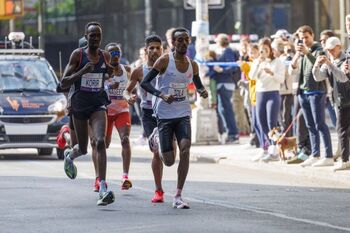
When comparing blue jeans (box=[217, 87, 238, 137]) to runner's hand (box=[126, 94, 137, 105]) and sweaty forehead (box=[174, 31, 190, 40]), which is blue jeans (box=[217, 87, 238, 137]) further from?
sweaty forehead (box=[174, 31, 190, 40])

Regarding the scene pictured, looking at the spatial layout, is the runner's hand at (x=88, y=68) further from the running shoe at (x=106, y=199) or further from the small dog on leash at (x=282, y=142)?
the small dog on leash at (x=282, y=142)

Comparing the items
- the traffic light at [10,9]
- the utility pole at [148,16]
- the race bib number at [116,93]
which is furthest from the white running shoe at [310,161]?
the utility pole at [148,16]

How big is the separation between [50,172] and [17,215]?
5881mm

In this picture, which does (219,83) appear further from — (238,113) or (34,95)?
(34,95)

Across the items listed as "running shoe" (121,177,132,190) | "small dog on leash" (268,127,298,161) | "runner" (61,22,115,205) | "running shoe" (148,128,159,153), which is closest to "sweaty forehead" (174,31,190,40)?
"runner" (61,22,115,205)

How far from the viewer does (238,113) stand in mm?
28078

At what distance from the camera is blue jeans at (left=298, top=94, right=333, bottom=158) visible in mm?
19906

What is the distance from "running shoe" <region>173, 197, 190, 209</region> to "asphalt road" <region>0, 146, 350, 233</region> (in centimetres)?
8

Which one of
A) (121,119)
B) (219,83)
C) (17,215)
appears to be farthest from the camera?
(219,83)

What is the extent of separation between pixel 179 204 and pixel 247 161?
7.10 m

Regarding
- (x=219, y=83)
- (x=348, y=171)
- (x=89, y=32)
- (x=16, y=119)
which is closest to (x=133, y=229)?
(x=89, y=32)

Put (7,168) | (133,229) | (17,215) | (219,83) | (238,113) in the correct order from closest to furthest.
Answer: (133,229) < (17,215) < (7,168) < (219,83) < (238,113)

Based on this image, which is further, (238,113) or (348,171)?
(238,113)

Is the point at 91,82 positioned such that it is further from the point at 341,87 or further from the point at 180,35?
the point at 341,87
